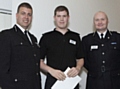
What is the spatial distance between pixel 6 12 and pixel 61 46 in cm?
67

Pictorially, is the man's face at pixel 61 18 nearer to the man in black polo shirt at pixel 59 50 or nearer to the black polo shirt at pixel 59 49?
the man in black polo shirt at pixel 59 50

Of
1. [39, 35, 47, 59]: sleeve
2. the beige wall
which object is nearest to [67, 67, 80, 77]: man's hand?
[39, 35, 47, 59]: sleeve

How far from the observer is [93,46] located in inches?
100

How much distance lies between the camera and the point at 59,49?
2287mm

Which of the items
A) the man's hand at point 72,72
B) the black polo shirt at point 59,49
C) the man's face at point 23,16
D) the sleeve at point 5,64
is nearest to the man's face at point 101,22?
the black polo shirt at point 59,49

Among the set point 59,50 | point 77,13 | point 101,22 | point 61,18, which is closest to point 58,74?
point 59,50

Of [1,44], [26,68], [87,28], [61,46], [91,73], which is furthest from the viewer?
[87,28]

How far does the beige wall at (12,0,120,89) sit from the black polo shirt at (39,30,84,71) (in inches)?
8.8

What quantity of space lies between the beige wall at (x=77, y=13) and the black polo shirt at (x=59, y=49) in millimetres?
223

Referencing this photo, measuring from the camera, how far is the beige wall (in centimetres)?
248

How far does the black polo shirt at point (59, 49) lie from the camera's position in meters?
2.28

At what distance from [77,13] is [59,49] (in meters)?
0.94

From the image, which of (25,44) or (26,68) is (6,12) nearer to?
(25,44)

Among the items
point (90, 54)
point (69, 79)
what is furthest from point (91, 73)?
point (69, 79)
